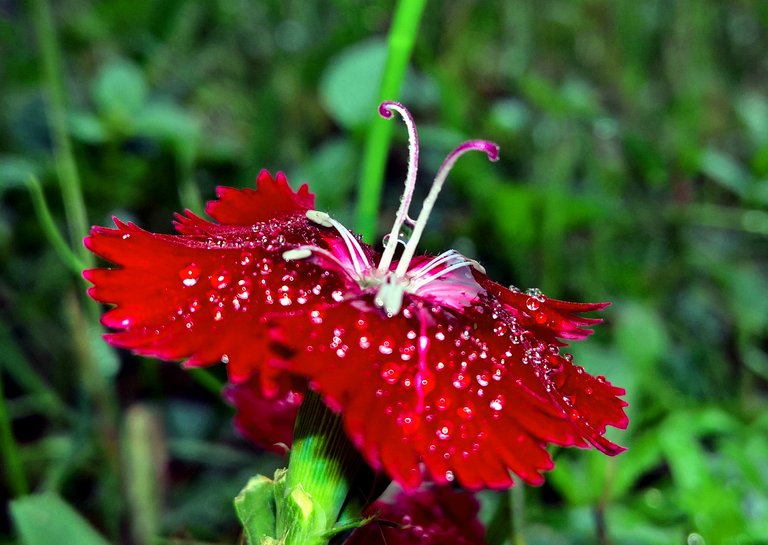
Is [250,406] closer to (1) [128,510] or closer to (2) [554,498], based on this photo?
(1) [128,510]

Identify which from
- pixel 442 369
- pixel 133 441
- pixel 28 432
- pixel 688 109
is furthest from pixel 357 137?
pixel 688 109

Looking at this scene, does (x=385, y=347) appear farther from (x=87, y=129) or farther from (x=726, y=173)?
(x=726, y=173)

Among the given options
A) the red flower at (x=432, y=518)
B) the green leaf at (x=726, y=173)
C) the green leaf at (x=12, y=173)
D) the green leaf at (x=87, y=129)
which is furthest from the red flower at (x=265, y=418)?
the green leaf at (x=726, y=173)

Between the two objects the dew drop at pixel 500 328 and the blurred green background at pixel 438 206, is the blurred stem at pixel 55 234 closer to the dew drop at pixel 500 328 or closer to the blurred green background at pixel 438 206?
the blurred green background at pixel 438 206

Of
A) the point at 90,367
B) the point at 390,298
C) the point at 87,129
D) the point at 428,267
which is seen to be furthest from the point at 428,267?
the point at 87,129

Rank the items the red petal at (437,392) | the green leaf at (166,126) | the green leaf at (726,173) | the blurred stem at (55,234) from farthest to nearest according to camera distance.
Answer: the green leaf at (726,173) < the green leaf at (166,126) < the blurred stem at (55,234) < the red petal at (437,392)
